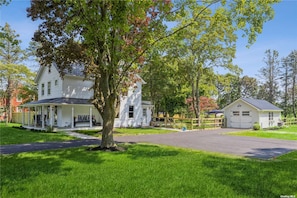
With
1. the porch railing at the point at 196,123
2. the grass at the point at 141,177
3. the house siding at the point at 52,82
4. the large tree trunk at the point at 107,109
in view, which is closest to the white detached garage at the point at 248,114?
the porch railing at the point at 196,123

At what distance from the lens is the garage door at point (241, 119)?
29.5 meters

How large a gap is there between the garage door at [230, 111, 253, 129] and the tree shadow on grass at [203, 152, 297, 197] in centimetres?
2217

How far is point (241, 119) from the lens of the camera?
30016 mm

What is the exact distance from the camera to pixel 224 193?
5.16 metres

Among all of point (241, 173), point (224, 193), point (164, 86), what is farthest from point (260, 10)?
point (164, 86)

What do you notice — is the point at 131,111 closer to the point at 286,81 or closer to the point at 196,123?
the point at 196,123

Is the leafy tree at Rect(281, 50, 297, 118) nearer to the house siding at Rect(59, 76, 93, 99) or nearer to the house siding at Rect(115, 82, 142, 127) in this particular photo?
the house siding at Rect(115, 82, 142, 127)

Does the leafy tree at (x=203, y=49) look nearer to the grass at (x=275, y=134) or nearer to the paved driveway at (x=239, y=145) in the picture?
the grass at (x=275, y=134)

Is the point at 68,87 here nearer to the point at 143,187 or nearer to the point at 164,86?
the point at 164,86

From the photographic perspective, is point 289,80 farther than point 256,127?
Yes

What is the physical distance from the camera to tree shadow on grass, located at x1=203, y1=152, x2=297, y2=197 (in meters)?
5.37

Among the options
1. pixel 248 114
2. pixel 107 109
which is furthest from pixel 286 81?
pixel 107 109

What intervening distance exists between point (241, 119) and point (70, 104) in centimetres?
2084

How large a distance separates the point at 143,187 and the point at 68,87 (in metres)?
19.3
